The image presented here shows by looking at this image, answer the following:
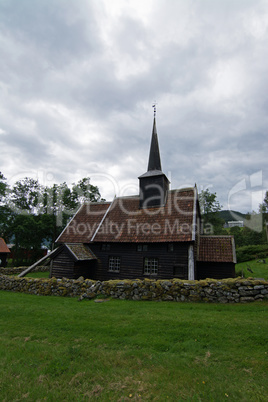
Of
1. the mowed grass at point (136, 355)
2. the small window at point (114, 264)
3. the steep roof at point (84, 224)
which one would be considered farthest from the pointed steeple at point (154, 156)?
the mowed grass at point (136, 355)

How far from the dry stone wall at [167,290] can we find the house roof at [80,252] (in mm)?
3120

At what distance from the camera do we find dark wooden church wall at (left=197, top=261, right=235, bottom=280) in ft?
55.5

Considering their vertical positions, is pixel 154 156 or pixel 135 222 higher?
pixel 154 156

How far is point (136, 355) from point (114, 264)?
1299 cm

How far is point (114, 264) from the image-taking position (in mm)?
18750

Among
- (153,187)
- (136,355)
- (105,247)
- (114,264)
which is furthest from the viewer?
(153,187)

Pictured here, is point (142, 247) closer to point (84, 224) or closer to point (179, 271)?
point (179, 271)

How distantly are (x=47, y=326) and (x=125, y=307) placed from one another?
374cm

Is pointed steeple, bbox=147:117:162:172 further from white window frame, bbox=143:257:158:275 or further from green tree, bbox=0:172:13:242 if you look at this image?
green tree, bbox=0:172:13:242

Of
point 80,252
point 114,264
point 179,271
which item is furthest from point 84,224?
point 179,271

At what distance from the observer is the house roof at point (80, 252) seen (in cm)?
1758

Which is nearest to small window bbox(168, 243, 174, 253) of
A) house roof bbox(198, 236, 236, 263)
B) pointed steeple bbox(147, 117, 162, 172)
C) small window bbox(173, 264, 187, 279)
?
small window bbox(173, 264, 187, 279)

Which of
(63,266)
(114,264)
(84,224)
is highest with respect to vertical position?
(84,224)

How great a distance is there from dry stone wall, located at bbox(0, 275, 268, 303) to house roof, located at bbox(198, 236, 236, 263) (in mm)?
5690
